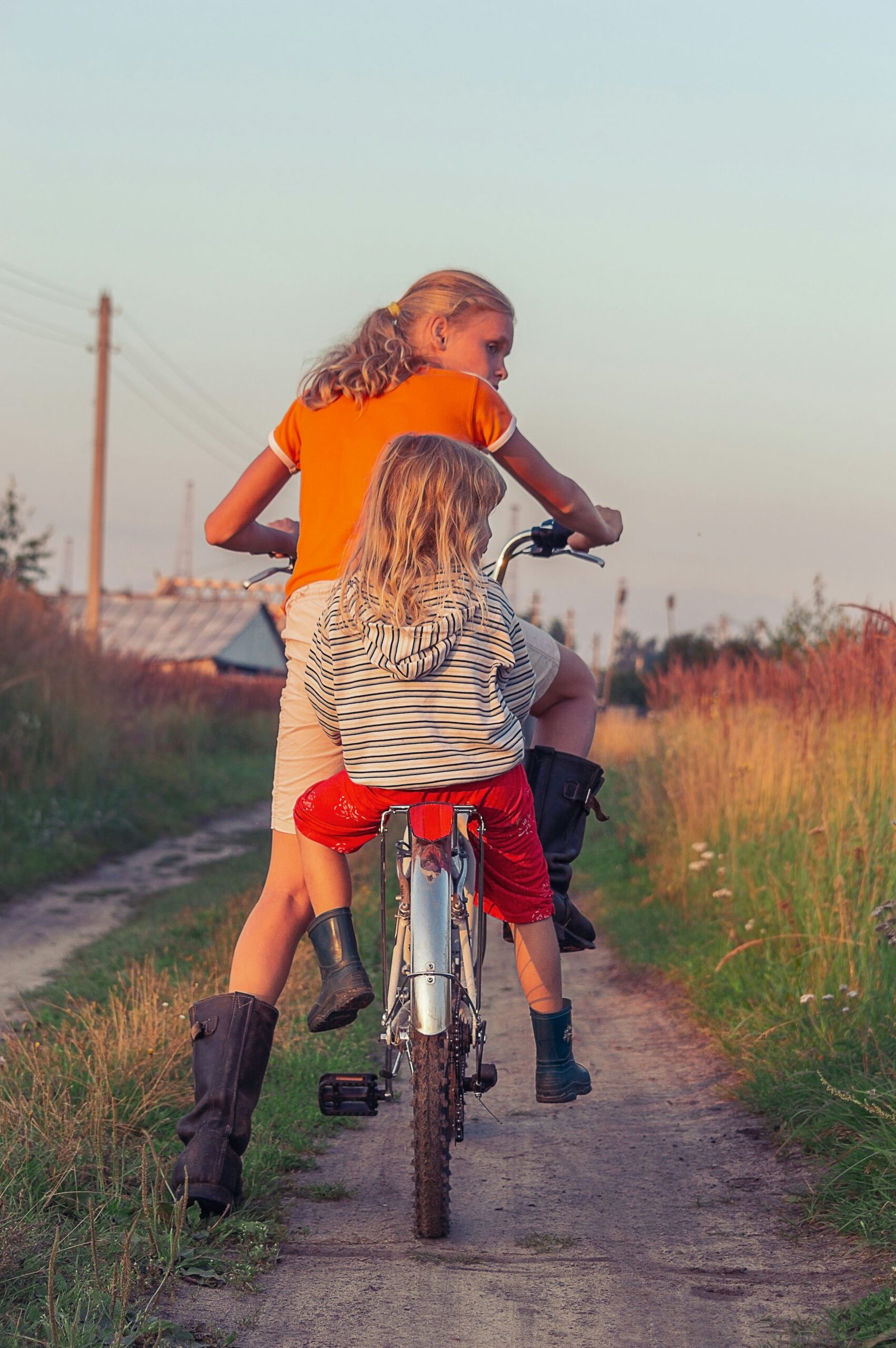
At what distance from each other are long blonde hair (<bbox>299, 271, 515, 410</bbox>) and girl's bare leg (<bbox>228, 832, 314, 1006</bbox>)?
108 cm

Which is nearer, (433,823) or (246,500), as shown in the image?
(433,823)

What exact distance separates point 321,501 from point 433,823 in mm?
837

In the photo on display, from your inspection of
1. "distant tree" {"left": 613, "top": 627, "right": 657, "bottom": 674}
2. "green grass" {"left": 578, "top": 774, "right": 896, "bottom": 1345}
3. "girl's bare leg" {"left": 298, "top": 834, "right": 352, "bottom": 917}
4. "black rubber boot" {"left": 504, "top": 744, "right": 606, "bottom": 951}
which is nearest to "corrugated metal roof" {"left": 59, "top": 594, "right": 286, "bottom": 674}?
"distant tree" {"left": 613, "top": 627, "right": 657, "bottom": 674}

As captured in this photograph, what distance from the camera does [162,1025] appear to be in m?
4.17

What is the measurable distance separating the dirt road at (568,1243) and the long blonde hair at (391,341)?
1.92m

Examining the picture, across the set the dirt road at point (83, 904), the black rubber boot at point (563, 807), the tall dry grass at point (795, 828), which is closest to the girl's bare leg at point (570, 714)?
the black rubber boot at point (563, 807)

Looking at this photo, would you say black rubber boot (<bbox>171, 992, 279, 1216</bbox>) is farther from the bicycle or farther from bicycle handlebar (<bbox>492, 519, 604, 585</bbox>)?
bicycle handlebar (<bbox>492, 519, 604, 585</bbox>)

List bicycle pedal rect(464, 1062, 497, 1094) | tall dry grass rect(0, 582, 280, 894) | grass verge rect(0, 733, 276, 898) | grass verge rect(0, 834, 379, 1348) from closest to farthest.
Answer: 1. grass verge rect(0, 834, 379, 1348)
2. bicycle pedal rect(464, 1062, 497, 1094)
3. grass verge rect(0, 733, 276, 898)
4. tall dry grass rect(0, 582, 280, 894)

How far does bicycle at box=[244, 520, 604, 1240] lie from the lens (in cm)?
291

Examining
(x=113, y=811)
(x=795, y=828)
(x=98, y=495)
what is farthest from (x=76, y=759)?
(x=98, y=495)

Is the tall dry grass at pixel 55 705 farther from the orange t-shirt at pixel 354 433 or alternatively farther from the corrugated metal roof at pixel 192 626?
the corrugated metal roof at pixel 192 626

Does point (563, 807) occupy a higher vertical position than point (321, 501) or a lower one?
lower

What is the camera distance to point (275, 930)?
3377mm

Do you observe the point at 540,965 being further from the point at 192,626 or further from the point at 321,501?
the point at 192,626
